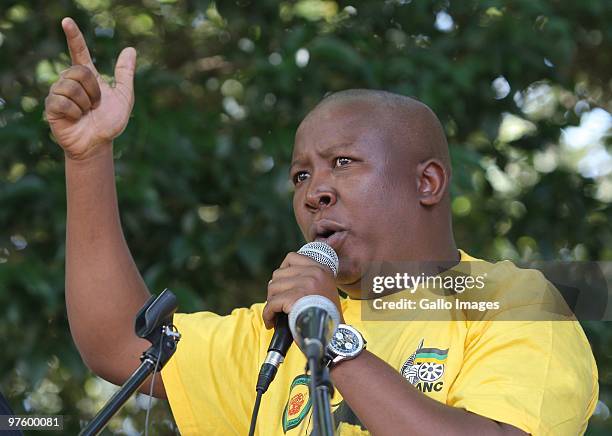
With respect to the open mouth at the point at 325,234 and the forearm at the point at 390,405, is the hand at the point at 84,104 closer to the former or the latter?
the open mouth at the point at 325,234

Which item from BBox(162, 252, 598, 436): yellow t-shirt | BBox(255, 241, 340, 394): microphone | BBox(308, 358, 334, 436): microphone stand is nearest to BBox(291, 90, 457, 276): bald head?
BBox(162, 252, 598, 436): yellow t-shirt

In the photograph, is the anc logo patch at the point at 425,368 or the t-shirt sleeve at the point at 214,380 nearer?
the anc logo patch at the point at 425,368

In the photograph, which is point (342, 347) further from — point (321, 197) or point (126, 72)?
point (126, 72)

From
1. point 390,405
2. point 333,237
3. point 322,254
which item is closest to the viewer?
point 390,405

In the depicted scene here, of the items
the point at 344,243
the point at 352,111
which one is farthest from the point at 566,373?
the point at 352,111

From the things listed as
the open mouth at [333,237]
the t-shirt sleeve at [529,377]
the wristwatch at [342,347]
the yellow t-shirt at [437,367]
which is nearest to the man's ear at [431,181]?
the yellow t-shirt at [437,367]

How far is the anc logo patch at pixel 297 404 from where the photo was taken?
2.76 meters

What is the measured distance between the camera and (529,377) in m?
2.52

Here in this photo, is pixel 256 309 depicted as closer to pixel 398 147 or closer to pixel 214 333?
A: pixel 214 333

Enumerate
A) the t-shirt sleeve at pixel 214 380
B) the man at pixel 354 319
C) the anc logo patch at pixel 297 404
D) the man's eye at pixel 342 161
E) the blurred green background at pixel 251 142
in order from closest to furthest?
the man at pixel 354 319
the anc logo patch at pixel 297 404
the man's eye at pixel 342 161
the t-shirt sleeve at pixel 214 380
the blurred green background at pixel 251 142

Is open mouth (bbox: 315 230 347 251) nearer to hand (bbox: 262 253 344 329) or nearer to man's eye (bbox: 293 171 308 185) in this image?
man's eye (bbox: 293 171 308 185)

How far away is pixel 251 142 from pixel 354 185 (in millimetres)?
1660

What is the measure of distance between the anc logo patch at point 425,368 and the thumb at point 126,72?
96 cm

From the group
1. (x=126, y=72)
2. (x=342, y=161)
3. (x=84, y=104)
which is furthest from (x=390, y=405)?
(x=126, y=72)
